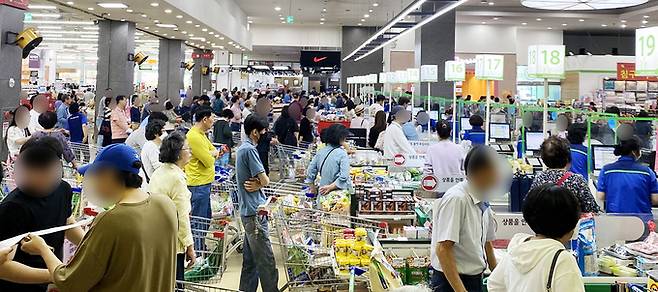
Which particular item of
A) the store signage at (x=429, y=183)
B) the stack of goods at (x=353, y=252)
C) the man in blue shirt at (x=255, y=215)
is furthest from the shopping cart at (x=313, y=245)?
the store signage at (x=429, y=183)

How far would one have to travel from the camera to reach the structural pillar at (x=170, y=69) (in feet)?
77.2

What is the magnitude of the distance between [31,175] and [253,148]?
103 inches

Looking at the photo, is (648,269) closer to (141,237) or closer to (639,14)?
(141,237)

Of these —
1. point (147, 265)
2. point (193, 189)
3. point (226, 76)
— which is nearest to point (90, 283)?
point (147, 265)

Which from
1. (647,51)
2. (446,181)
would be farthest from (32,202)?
(446,181)

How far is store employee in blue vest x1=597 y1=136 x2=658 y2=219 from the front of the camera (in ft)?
18.8

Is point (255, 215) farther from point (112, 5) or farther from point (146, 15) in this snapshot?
point (146, 15)

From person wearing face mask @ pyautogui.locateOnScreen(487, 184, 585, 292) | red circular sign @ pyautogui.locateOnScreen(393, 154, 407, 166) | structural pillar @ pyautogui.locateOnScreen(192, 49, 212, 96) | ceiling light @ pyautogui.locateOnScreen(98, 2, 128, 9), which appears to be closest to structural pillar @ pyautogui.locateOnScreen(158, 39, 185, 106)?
structural pillar @ pyautogui.locateOnScreen(192, 49, 212, 96)

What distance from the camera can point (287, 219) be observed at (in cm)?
508

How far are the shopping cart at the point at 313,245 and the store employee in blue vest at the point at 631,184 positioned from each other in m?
2.38

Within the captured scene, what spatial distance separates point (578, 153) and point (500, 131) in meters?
6.17

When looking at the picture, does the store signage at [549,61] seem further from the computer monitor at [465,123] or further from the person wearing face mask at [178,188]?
the computer monitor at [465,123]

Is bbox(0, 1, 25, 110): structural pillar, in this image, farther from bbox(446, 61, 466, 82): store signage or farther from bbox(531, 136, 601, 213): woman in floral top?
bbox(531, 136, 601, 213): woman in floral top

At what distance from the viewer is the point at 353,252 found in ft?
13.6
